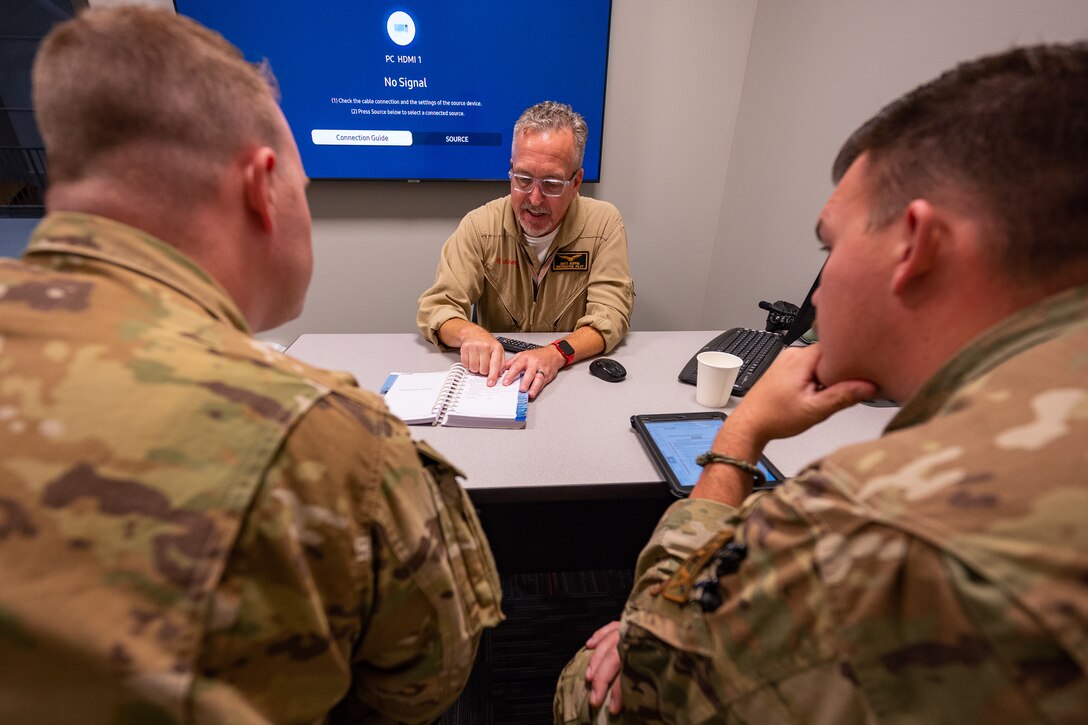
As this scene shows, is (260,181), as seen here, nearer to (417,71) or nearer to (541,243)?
(541,243)

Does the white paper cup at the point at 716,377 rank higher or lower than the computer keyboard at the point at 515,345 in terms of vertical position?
higher

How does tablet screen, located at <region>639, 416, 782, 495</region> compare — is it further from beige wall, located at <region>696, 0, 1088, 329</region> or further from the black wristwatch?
beige wall, located at <region>696, 0, 1088, 329</region>

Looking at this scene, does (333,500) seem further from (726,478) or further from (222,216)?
(726,478)

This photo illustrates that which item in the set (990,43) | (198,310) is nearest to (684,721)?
(198,310)

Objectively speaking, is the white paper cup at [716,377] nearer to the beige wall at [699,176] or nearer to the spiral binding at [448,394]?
the spiral binding at [448,394]

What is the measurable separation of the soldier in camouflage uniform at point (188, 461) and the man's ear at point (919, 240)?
55 cm

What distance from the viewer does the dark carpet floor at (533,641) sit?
126cm

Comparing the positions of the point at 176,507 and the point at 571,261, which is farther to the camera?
the point at 571,261

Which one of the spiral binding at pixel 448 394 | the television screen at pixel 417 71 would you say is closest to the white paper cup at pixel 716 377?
the spiral binding at pixel 448 394

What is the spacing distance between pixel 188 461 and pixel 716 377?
3.30 ft

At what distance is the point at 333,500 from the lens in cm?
45

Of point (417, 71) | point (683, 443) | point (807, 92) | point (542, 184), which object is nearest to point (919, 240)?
point (683, 443)

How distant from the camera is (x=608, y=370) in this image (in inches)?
51.3

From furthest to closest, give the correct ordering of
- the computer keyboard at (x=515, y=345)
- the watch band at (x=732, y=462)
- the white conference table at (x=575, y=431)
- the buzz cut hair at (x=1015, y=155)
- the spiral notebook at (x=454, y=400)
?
the computer keyboard at (x=515, y=345) → the spiral notebook at (x=454, y=400) → the white conference table at (x=575, y=431) → the watch band at (x=732, y=462) → the buzz cut hair at (x=1015, y=155)
